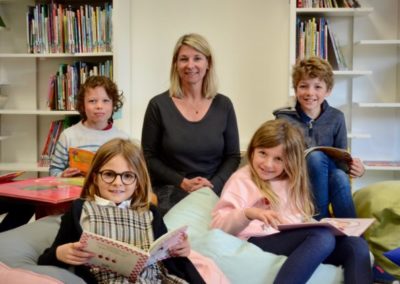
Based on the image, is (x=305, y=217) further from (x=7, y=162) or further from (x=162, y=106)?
(x=7, y=162)

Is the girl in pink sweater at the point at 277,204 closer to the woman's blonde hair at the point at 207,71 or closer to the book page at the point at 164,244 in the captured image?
the book page at the point at 164,244

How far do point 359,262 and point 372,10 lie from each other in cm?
173

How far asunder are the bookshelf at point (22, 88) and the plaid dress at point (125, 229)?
1682 mm

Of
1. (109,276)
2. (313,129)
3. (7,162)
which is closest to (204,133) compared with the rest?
(313,129)

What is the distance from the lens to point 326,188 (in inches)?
71.3

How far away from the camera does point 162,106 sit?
6.93ft

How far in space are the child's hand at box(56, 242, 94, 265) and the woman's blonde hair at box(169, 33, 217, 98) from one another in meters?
1.12

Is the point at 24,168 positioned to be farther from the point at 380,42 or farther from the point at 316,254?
the point at 380,42

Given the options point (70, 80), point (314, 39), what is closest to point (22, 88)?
point (70, 80)

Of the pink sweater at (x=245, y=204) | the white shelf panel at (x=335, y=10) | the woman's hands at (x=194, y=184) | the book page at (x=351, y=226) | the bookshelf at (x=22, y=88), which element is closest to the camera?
the book page at (x=351, y=226)

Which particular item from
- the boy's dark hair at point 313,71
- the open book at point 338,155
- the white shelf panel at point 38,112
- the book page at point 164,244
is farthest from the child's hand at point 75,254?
the white shelf panel at point 38,112

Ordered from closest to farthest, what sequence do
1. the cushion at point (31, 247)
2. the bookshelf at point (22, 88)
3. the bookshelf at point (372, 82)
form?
1. the cushion at point (31, 247)
2. the bookshelf at point (372, 82)
3. the bookshelf at point (22, 88)

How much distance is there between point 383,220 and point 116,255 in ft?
3.75

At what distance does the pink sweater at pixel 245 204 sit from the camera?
157 centimetres
